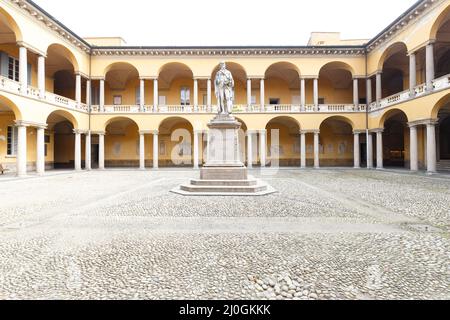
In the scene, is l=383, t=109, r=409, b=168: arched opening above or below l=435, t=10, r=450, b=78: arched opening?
below

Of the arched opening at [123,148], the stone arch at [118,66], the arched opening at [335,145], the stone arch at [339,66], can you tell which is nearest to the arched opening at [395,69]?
the stone arch at [339,66]

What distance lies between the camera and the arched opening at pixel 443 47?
53.7ft

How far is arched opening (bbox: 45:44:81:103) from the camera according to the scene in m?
20.2

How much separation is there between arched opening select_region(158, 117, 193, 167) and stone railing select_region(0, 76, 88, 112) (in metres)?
8.68

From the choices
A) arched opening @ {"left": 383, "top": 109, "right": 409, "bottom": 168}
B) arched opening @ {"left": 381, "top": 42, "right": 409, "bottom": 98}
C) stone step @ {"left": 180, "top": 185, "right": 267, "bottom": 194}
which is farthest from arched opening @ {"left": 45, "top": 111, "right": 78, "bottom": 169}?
arched opening @ {"left": 383, "top": 109, "right": 409, "bottom": 168}

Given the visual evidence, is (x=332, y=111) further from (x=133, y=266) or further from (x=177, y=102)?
(x=133, y=266)

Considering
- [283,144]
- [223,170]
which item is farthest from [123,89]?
[223,170]

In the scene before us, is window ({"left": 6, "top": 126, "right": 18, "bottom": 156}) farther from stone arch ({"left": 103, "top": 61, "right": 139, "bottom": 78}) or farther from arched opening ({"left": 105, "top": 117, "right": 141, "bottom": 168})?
stone arch ({"left": 103, "top": 61, "right": 139, "bottom": 78})

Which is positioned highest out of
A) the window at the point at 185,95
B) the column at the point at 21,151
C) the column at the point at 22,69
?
the window at the point at 185,95

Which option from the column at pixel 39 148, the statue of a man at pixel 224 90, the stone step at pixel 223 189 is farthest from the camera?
the column at pixel 39 148

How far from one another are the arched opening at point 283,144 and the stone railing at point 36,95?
1981 cm

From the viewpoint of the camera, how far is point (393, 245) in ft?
12.7

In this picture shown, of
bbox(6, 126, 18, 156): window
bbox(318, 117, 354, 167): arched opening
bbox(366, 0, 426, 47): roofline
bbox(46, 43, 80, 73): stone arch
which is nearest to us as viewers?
bbox(366, 0, 426, 47): roofline

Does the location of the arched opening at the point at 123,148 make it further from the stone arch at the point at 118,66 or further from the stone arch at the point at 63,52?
the stone arch at the point at 63,52
